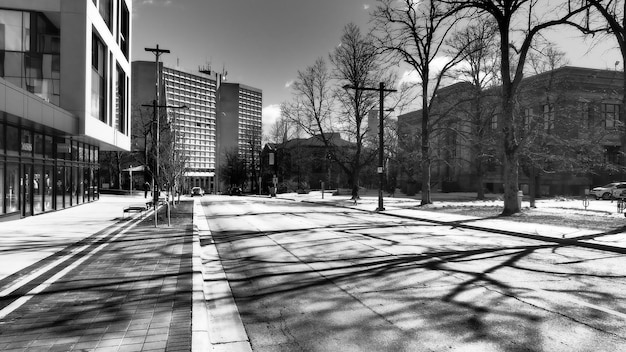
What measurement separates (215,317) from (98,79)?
985 inches

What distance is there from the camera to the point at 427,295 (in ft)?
20.6

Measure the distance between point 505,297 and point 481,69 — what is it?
1373 inches

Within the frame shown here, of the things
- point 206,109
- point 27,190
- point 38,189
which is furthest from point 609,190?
point 206,109

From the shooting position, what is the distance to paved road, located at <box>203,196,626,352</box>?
15.0 ft

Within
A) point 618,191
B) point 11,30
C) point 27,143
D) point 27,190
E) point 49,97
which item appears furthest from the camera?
point 618,191

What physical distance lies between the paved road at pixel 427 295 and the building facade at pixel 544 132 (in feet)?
44.3

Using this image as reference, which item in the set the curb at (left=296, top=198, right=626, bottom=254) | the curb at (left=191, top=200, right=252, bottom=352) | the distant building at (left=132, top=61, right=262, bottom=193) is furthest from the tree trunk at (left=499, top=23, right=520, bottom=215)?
the distant building at (left=132, top=61, right=262, bottom=193)

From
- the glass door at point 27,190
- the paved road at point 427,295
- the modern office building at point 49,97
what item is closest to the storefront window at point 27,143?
the modern office building at point 49,97

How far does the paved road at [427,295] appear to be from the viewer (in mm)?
4559

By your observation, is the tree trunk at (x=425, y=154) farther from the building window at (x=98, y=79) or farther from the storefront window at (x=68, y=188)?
the storefront window at (x=68, y=188)

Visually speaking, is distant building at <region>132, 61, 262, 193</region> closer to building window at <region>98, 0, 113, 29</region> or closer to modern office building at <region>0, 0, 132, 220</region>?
building window at <region>98, 0, 113, 29</region>

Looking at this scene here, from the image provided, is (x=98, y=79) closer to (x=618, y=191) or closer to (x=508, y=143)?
(x=508, y=143)

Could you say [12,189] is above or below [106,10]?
below

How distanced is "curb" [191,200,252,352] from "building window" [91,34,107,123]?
67.2 feet
